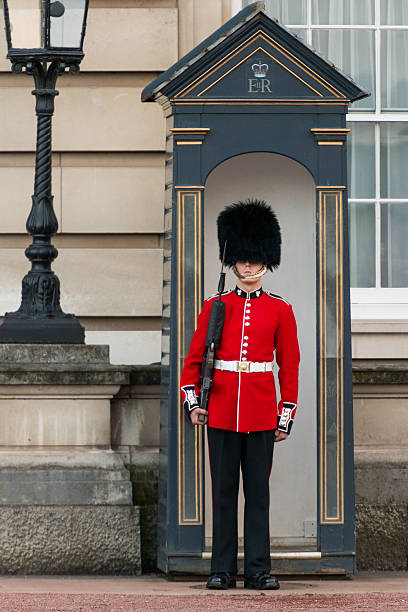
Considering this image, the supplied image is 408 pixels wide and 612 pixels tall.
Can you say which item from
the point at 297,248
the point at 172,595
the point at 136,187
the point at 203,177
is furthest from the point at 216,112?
the point at 172,595

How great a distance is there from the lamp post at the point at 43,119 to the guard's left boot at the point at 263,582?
1587 mm

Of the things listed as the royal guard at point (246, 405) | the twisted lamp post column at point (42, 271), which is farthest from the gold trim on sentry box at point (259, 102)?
the twisted lamp post column at point (42, 271)

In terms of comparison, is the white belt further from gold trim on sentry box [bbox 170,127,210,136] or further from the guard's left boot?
gold trim on sentry box [bbox 170,127,210,136]

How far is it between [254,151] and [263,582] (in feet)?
6.34

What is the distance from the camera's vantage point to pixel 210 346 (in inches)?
234

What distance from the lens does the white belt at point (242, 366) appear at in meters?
5.98

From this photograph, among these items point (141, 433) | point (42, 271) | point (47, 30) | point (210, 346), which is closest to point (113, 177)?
point (42, 271)

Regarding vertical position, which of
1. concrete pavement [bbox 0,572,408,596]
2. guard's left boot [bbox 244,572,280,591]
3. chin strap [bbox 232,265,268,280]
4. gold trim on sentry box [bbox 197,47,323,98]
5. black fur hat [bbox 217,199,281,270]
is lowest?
concrete pavement [bbox 0,572,408,596]

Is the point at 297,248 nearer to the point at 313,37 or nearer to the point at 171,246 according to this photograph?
the point at 171,246

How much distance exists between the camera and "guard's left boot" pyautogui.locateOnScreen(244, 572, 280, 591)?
5875 mm

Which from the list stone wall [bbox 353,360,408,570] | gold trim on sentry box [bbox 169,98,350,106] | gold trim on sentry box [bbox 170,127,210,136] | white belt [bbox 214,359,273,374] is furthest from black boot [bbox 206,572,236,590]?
gold trim on sentry box [bbox 169,98,350,106]

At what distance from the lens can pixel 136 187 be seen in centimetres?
777

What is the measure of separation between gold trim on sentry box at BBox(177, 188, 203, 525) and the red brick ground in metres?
0.56

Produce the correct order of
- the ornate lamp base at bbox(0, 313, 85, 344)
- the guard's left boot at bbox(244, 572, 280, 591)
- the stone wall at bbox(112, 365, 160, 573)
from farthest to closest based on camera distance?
the stone wall at bbox(112, 365, 160, 573)
the ornate lamp base at bbox(0, 313, 85, 344)
the guard's left boot at bbox(244, 572, 280, 591)
